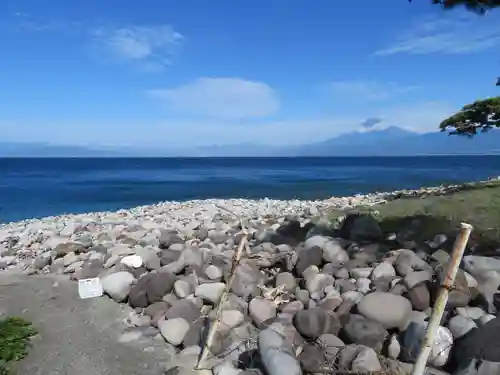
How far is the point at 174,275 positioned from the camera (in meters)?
6.26

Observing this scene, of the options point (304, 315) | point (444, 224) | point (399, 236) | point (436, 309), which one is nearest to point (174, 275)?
point (304, 315)

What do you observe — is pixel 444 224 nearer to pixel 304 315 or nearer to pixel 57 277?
pixel 304 315

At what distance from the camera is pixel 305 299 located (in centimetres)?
547

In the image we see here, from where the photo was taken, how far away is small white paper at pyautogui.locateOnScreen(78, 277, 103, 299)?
20.8 ft

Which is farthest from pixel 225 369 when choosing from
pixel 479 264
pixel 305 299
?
pixel 479 264

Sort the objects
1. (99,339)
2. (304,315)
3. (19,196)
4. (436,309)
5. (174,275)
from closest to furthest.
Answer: (436,309), (304,315), (99,339), (174,275), (19,196)

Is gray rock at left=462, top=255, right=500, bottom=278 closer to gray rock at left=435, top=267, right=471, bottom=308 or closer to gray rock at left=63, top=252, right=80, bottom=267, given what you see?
gray rock at left=435, top=267, right=471, bottom=308

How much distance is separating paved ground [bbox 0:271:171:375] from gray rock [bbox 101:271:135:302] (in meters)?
0.12

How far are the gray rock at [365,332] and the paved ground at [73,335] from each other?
1.82 meters

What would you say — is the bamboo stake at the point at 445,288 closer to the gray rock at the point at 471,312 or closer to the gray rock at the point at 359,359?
the gray rock at the point at 359,359

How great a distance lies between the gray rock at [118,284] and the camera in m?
6.17

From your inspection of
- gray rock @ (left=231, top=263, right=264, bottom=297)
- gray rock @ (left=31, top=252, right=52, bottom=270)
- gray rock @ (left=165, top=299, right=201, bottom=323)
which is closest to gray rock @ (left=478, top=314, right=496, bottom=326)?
gray rock @ (left=231, top=263, right=264, bottom=297)

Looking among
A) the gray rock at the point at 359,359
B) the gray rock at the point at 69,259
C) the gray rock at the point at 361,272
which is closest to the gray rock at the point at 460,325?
the gray rock at the point at 359,359

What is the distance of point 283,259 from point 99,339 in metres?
2.50
